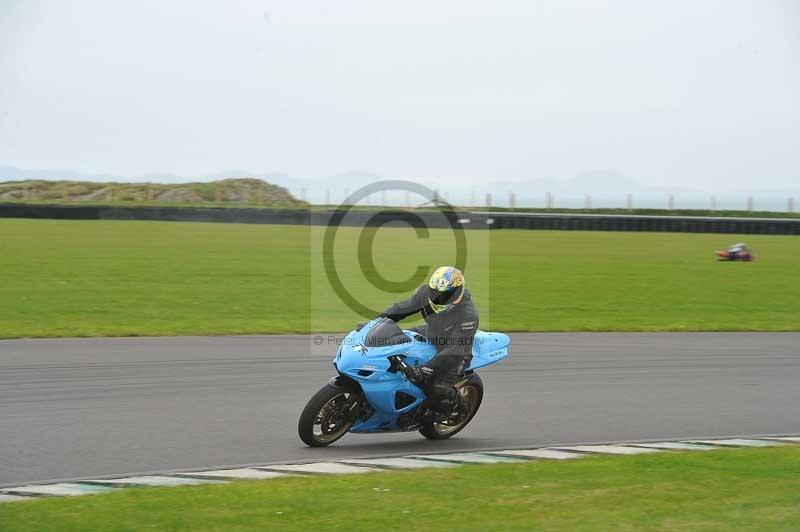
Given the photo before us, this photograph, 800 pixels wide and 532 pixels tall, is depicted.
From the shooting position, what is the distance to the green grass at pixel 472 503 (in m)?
6.53

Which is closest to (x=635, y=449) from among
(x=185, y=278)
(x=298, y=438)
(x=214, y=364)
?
(x=298, y=438)

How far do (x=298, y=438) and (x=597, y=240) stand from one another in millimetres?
37269

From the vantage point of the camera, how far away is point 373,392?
899 centimetres

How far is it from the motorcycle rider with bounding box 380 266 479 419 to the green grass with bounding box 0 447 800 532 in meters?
1.25

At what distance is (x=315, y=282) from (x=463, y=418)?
16.9 metres

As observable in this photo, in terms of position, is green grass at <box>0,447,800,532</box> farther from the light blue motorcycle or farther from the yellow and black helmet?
the yellow and black helmet

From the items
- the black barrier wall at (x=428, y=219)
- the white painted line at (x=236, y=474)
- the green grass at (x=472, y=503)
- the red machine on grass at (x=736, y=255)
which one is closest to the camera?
the green grass at (x=472, y=503)

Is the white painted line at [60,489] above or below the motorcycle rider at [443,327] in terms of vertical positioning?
below

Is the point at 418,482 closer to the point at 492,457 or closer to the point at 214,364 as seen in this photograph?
the point at 492,457

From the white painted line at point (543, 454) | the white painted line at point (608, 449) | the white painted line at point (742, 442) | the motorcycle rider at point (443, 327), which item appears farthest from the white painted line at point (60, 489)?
the white painted line at point (742, 442)

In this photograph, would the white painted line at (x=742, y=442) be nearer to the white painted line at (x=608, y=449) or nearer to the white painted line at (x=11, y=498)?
the white painted line at (x=608, y=449)

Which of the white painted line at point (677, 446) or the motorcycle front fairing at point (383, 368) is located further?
the white painted line at point (677, 446)

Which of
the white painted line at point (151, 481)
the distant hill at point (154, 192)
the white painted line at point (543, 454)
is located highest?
the distant hill at point (154, 192)

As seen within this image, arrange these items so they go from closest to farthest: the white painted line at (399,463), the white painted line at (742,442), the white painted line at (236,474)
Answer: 1. the white painted line at (236,474)
2. the white painted line at (399,463)
3. the white painted line at (742,442)
